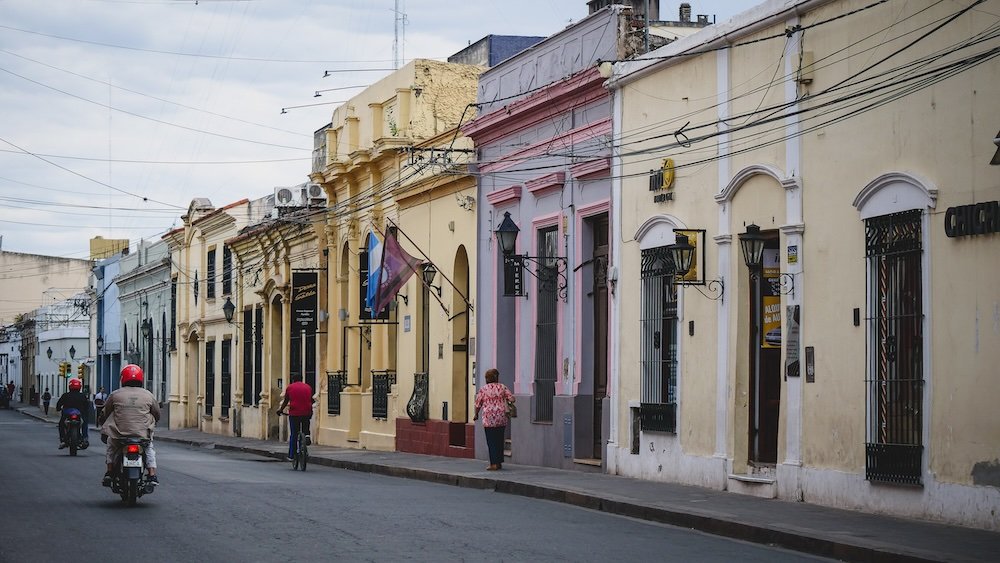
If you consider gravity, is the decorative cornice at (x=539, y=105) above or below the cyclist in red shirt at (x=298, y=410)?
above

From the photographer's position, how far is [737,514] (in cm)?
1540

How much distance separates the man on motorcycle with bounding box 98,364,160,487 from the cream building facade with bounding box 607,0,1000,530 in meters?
7.20

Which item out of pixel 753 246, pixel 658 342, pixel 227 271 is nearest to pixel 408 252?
pixel 658 342

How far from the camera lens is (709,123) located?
19.6 m

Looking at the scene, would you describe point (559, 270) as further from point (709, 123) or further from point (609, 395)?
point (709, 123)

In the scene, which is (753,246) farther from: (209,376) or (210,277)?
(209,376)

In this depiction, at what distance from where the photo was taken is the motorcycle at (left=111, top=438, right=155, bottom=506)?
1655 centimetres

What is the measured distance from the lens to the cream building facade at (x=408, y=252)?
29.0 meters


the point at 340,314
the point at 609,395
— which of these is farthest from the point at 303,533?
the point at 340,314

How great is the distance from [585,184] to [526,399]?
4097 millimetres

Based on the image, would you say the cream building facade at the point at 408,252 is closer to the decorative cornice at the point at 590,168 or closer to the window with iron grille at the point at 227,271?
the decorative cornice at the point at 590,168

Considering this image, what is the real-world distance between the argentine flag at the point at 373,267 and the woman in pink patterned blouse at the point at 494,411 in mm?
7510

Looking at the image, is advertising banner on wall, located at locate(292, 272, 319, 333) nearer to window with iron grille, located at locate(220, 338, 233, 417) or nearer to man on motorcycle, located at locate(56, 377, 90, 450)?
man on motorcycle, located at locate(56, 377, 90, 450)

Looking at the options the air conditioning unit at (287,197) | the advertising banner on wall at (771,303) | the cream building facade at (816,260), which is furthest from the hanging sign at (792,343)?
the air conditioning unit at (287,197)
